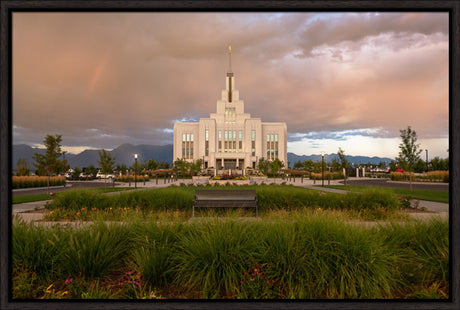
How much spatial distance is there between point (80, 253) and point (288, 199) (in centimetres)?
605

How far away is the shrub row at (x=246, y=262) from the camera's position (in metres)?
2.52

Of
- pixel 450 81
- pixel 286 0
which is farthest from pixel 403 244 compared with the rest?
pixel 286 0

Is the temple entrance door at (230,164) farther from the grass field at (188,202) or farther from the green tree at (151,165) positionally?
the grass field at (188,202)

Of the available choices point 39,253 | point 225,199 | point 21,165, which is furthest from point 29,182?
point 39,253

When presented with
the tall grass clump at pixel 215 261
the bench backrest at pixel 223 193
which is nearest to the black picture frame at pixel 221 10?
the tall grass clump at pixel 215 261

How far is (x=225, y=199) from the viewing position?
665cm

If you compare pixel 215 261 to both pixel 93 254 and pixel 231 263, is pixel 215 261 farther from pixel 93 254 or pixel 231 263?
pixel 93 254

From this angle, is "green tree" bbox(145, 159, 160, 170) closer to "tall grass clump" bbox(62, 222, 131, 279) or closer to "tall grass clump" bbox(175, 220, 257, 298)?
"tall grass clump" bbox(62, 222, 131, 279)

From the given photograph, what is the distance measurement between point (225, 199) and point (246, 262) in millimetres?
3979

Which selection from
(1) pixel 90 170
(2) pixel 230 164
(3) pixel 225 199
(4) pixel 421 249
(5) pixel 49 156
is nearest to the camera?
(4) pixel 421 249

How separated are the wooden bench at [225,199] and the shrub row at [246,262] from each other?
328 cm

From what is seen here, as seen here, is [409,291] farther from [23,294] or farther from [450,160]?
[23,294]

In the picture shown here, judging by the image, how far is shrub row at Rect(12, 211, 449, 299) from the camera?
8.28ft

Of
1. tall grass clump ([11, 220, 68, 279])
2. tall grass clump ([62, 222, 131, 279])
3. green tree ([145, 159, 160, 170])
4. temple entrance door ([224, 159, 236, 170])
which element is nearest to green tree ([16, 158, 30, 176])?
tall grass clump ([11, 220, 68, 279])
